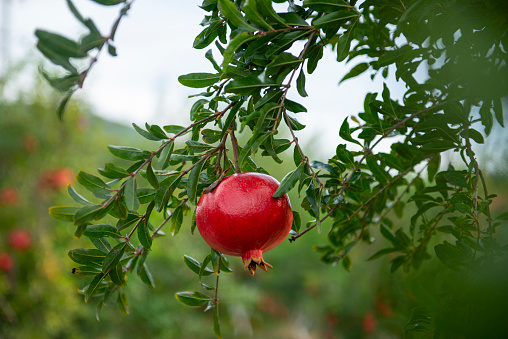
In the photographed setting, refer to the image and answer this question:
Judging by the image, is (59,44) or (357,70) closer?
(59,44)

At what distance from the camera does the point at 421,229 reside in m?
0.59

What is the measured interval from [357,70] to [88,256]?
0.47m

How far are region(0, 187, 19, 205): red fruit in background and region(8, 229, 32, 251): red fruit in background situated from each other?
8.7 inches

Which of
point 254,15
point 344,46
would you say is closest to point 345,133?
point 344,46

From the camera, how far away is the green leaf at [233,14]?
34 cm

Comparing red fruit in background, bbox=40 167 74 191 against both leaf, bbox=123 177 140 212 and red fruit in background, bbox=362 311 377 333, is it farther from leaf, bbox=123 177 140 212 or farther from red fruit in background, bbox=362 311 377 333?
leaf, bbox=123 177 140 212

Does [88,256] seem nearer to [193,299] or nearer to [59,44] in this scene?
[193,299]

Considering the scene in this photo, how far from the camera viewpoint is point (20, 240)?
2.74 m

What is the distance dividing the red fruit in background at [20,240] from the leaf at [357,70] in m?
2.78

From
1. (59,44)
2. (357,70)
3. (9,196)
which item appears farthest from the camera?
(9,196)

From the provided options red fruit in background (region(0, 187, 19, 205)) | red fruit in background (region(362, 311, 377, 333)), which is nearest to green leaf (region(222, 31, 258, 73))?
red fruit in background (region(0, 187, 19, 205))

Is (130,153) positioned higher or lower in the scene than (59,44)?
lower

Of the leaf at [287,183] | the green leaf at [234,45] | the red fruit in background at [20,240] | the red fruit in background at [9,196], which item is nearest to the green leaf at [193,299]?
the leaf at [287,183]

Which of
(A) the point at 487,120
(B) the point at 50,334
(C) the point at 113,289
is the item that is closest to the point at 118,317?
(B) the point at 50,334
